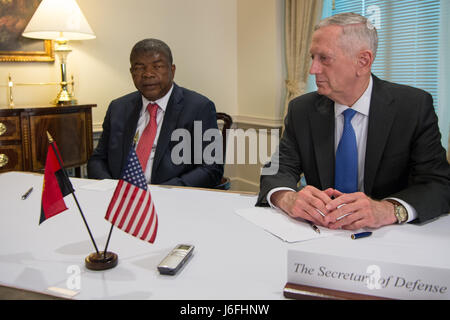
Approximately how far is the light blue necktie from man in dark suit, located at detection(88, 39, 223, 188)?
33.7 inches

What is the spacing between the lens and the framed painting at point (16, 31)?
3186mm

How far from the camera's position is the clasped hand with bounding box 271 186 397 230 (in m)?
1.29

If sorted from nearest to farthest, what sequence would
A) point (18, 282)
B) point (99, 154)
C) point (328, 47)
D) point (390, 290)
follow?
1. point (390, 290)
2. point (18, 282)
3. point (328, 47)
4. point (99, 154)

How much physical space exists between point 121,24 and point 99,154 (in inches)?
67.9

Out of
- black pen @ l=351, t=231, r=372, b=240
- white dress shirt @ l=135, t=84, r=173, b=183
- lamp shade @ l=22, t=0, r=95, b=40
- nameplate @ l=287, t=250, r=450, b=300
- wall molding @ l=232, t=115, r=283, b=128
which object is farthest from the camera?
wall molding @ l=232, t=115, r=283, b=128

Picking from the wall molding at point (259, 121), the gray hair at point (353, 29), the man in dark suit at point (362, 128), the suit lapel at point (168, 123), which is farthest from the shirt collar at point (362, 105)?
the wall molding at point (259, 121)

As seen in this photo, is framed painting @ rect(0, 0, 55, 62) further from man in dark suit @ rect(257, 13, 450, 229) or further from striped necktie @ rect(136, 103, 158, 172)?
man in dark suit @ rect(257, 13, 450, 229)

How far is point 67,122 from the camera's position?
10.1 ft

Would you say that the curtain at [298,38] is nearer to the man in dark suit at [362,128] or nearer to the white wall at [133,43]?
the white wall at [133,43]

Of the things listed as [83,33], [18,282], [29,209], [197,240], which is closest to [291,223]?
[197,240]

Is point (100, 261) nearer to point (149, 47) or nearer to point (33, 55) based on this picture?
point (149, 47)

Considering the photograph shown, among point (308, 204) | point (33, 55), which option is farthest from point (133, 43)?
point (308, 204)

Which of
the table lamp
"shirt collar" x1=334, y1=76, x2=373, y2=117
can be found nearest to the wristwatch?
"shirt collar" x1=334, y1=76, x2=373, y2=117

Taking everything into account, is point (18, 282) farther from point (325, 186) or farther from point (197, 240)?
point (325, 186)
